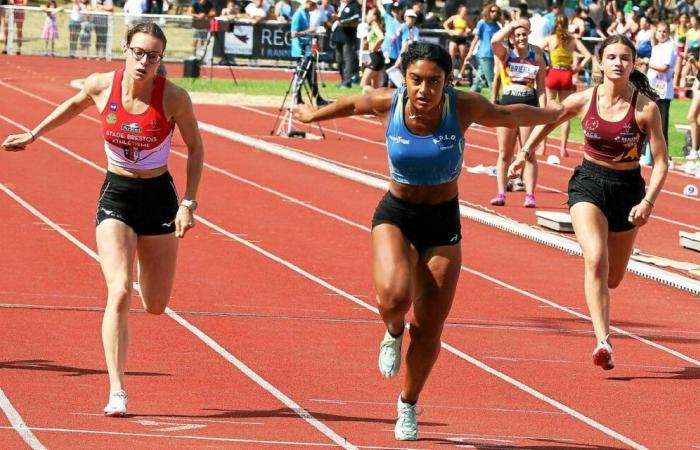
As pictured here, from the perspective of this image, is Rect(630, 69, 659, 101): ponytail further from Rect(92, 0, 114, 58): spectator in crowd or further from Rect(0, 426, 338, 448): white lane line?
Rect(92, 0, 114, 58): spectator in crowd

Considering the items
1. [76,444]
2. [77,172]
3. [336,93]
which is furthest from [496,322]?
[336,93]

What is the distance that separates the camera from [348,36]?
3606 centimetres

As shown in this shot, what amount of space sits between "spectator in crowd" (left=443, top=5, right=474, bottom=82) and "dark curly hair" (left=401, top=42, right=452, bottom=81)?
31528mm

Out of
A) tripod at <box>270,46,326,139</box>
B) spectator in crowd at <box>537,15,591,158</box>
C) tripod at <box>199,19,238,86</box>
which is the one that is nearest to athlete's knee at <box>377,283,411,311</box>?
spectator in crowd at <box>537,15,591,158</box>

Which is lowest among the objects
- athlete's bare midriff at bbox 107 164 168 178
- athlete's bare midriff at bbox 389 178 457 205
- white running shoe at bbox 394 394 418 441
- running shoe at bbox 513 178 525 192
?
running shoe at bbox 513 178 525 192

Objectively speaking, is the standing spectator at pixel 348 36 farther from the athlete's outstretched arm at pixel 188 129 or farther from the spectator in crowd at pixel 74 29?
the athlete's outstretched arm at pixel 188 129

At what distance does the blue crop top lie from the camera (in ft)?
23.9

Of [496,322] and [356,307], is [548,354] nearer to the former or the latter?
[496,322]

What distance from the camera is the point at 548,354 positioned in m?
10.1

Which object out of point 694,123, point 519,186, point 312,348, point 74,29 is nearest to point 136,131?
point 312,348

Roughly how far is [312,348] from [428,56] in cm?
316

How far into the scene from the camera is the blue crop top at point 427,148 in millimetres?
7293

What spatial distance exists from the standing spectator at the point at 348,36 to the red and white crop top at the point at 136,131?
27659 mm

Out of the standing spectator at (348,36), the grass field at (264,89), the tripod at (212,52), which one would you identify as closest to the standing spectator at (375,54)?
the grass field at (264,89)
